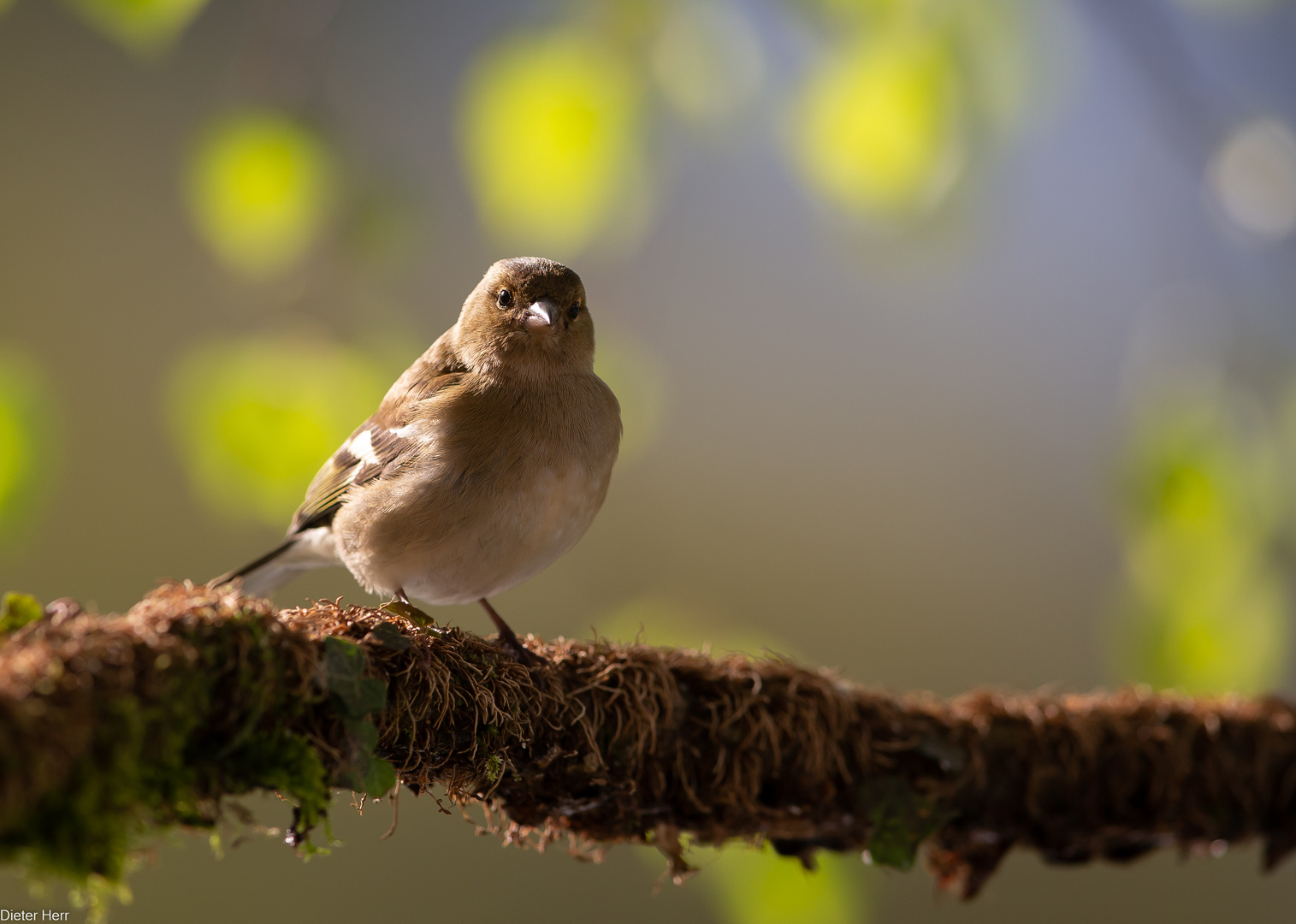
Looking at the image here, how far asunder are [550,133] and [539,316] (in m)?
0.32

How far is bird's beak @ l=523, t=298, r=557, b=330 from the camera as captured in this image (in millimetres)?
1647

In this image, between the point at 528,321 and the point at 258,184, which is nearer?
the point at 258,184

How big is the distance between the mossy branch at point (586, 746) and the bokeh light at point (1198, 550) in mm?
110

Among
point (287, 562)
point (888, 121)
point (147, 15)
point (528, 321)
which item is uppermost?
point (147, 15)

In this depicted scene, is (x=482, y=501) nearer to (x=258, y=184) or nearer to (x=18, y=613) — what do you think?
(x=258, y=184)

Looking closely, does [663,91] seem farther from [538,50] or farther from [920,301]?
[920,301]

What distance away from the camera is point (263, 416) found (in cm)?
142

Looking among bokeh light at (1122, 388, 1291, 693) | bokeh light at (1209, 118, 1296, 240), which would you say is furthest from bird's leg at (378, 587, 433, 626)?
bokeh light at (1209, 118, 1296, 240)

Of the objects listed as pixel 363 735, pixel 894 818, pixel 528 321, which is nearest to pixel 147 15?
pixel 528 321

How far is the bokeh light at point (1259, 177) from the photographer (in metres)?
1.94

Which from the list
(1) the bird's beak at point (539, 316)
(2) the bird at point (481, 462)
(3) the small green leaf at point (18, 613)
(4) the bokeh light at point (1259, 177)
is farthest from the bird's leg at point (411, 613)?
(4) the bokeh light at point (1259, 177)

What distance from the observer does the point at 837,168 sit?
1.49 m

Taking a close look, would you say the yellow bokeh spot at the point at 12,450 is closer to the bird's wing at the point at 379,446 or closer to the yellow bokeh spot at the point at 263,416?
the yellow bokeh spot at the point at 263,416

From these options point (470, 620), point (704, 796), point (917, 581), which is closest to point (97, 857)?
point (704, 796)
